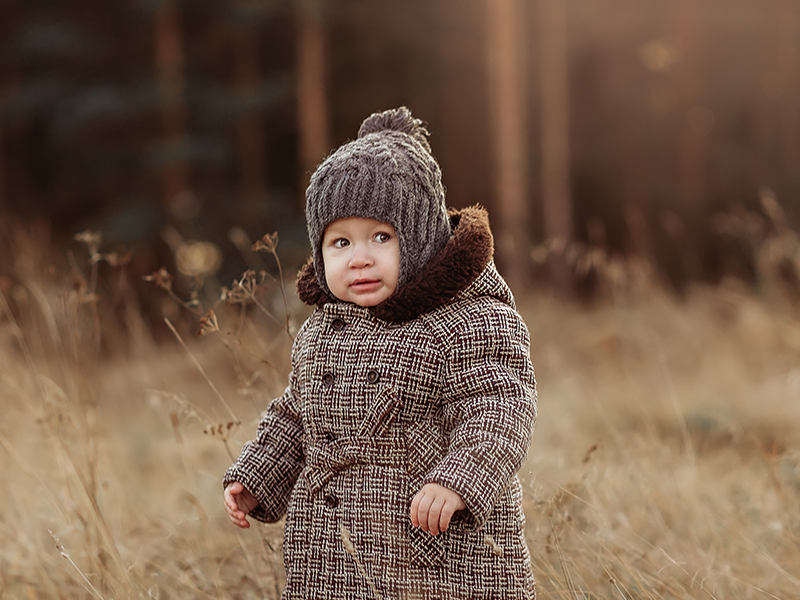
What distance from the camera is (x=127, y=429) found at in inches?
195

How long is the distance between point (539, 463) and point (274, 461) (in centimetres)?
121

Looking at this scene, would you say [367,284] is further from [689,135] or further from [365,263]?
[689,135]

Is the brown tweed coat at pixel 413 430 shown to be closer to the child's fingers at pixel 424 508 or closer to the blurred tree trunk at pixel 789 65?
the child's fingers at pixel 424 508

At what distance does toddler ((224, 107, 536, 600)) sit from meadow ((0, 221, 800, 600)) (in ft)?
1.13

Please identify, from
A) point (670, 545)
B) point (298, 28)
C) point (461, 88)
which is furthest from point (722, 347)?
point (461, 88)

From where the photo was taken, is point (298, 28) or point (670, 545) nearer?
point (670, 545)

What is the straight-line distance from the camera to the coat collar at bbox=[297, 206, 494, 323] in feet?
5.23

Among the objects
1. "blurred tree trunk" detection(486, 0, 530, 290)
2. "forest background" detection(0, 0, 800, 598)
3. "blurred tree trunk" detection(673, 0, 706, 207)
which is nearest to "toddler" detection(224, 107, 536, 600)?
"forest background" detection(0, 0, 800, 598)

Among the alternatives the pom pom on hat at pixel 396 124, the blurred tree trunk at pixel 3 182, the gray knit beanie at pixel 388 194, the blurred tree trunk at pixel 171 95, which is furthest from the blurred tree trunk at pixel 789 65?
the gray knit beanie at pixel 388 194

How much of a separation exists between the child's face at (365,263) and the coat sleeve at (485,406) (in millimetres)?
184

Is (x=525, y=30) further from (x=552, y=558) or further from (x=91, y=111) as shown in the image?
(x=552, y=558)

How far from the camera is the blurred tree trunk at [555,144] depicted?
31.4 feet

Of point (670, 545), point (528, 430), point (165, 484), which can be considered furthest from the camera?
point (165, 484)

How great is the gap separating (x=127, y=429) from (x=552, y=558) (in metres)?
3.49
